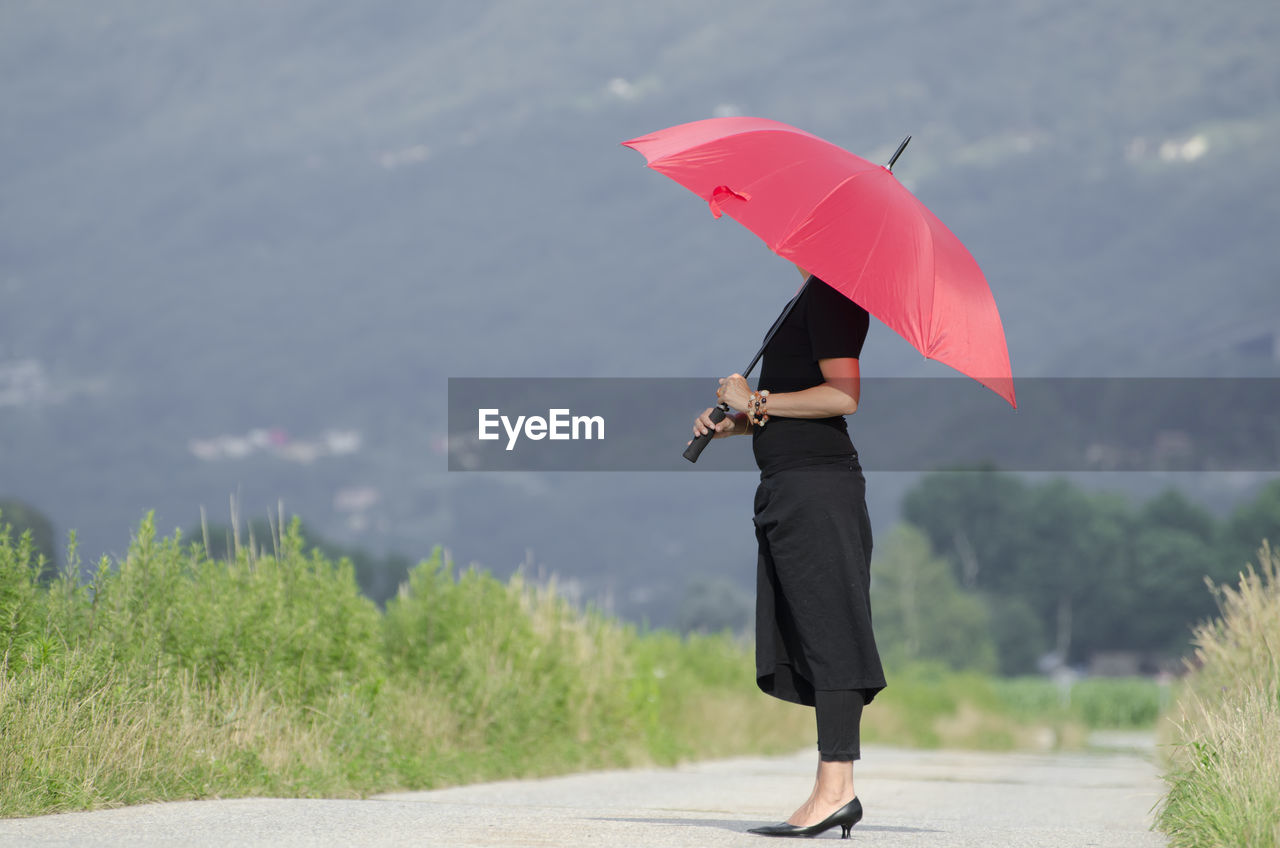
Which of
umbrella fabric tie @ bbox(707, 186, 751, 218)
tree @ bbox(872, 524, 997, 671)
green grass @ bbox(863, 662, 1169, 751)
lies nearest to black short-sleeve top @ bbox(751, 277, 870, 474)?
umbrella fabric tie @ bbox(707, 186, 751, 218)

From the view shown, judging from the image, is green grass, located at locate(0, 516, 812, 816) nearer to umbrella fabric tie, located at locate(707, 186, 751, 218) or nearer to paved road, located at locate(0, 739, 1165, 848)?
paved road, located at locate(0, 739, 1165, 848)

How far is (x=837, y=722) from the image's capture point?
15.4 ft

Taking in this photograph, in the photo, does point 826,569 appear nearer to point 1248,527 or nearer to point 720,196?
point 720,196

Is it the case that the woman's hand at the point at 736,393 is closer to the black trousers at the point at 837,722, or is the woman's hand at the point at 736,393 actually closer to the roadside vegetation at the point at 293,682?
the black trousers at the point at 837,722

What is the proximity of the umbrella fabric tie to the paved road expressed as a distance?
2086 millimetres

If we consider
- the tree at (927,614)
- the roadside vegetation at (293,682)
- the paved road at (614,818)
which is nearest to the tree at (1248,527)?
the tree at (927,614)

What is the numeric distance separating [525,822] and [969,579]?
115570 mm

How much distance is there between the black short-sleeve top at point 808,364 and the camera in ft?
15.6

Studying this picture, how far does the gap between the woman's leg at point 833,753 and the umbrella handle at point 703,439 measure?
34.6 inches

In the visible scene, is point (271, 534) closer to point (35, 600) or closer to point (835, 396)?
point (35, 600)

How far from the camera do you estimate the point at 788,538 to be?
4762mm

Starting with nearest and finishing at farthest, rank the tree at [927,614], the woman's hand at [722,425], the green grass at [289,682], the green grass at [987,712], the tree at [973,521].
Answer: the woman's hand at [722,425] → the green grass at [289,682] → the green grass at [987,712] → the tree at [927,614] → the tree at [973,521]

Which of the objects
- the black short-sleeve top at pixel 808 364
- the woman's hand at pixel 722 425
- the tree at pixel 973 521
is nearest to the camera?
the black short-sleeve top at pixel 808 364

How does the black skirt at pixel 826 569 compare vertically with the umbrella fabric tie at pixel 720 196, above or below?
below
